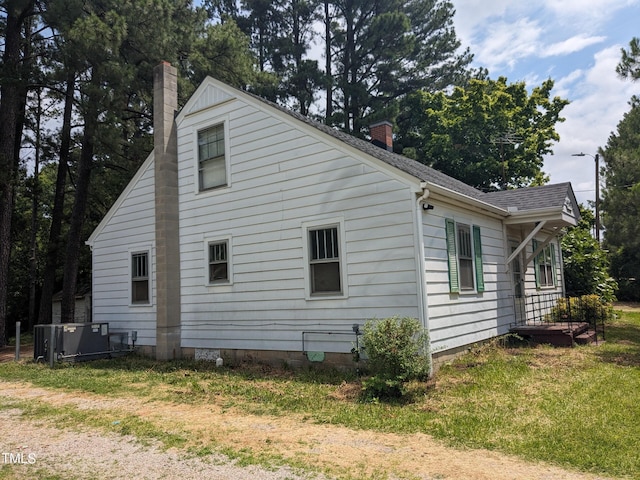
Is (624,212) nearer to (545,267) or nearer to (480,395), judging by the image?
(545,267)

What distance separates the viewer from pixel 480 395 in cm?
711

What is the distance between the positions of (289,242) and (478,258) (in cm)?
417

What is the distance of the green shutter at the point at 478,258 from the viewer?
1057 cm

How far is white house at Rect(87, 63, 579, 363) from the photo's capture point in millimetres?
8836

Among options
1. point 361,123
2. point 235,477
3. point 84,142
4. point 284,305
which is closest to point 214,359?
point 284,305

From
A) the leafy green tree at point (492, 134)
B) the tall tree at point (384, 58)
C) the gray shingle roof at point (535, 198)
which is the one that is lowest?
the gray shingle roof at point (535, 198)

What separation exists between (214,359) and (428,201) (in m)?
6.03

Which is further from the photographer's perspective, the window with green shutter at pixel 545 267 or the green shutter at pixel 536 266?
the window with green shutter at pixel 545 267

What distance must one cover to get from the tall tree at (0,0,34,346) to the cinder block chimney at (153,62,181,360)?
288 inches

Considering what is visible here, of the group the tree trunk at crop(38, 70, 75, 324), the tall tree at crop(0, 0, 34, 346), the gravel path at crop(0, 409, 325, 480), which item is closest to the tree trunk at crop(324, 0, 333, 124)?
the tree trunk at crop(38, 70, 75, 324)

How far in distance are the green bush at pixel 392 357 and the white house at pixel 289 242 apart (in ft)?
3.16

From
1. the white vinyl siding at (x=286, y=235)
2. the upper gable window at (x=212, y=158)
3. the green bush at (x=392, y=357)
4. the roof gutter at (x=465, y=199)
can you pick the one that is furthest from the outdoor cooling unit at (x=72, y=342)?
the roof gutter at (x=465, y=199)

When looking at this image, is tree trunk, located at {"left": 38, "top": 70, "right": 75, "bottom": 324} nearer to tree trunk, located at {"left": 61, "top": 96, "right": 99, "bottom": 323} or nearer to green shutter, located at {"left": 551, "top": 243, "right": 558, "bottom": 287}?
tree trunk, located at {"left": 61, "top": 96, "right": 99, "bottom": 323}

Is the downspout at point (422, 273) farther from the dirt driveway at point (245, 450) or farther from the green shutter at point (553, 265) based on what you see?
the green shutter at point (553, 265)
